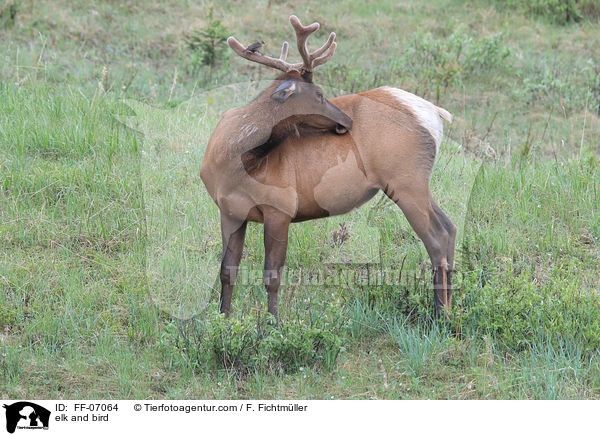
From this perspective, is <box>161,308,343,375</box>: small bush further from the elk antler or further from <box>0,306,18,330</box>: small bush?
the elk antler

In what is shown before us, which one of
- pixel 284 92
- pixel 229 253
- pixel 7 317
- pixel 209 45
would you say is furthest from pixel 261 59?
pixel 209 45

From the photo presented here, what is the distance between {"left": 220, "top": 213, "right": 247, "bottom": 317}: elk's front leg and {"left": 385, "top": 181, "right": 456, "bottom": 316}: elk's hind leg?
3.80ft

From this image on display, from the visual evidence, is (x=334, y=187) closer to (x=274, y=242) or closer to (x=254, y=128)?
(x=274, y=242)

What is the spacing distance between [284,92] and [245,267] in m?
1.71

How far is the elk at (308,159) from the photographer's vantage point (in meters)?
5.09

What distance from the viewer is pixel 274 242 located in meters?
5.14

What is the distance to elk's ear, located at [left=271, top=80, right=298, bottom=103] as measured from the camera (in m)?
5.00

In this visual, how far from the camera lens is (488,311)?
5.31m

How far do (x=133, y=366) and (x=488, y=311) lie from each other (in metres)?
2.61

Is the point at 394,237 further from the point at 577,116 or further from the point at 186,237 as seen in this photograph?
the point at 577,116

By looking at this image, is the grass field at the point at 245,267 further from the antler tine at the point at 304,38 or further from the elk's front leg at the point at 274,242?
the antler tine at the point at 304,38

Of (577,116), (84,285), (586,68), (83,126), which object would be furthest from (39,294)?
(586,68)
